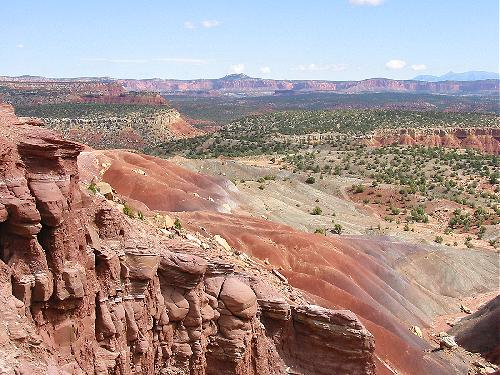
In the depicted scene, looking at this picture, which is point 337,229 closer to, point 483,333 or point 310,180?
point 483,333

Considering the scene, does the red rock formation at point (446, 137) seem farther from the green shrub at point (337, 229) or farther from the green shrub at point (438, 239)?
the green shrub at point (337, 229)

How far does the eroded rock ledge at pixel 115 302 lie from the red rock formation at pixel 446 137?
385 ft

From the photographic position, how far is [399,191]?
8062 cm

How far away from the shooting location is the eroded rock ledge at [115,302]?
10328 millimetres

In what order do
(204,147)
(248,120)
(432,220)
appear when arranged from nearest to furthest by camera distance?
(432,220) → (204,147) → (248,120)

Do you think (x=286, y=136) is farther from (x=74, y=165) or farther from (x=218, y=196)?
(x=74, y=165)

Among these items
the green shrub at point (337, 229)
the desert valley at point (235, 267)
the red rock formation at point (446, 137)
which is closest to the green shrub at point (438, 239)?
the desert valley at point (235, 267)

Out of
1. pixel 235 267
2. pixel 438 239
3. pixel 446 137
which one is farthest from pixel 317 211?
pixel 446 137

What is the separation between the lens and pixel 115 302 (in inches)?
499

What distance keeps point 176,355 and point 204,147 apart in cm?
11018

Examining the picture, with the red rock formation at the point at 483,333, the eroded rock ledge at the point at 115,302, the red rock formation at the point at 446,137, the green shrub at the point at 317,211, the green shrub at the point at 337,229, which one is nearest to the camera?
the eroded rock ledge at the point at 115,302

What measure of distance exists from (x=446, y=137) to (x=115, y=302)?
464ft

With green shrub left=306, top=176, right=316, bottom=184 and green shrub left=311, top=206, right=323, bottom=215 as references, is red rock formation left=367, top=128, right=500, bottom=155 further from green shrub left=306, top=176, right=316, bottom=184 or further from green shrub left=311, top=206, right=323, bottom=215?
green shrub left=311, top=206, right=323, bottom=215

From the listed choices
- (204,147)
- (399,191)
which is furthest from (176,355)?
(204,147)
